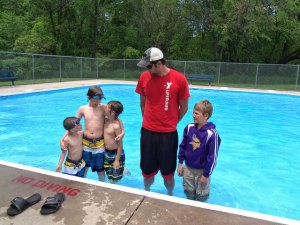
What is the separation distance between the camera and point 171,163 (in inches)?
141

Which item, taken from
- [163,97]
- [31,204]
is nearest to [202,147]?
[163,97]

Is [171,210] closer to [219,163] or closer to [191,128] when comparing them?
[191,128]

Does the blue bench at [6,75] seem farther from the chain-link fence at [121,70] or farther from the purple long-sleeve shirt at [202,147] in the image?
the purple long-sleeve shirt at [202,147]

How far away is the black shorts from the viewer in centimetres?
350

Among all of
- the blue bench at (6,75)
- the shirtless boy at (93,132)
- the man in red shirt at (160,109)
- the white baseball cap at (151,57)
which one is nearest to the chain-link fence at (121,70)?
the blue bench at (6,75)

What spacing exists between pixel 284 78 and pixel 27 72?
18234mm

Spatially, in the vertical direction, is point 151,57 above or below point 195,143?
above

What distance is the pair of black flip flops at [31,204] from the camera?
107 inches

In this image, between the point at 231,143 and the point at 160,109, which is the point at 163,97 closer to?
the point at 160,109

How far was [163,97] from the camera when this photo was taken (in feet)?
11.1

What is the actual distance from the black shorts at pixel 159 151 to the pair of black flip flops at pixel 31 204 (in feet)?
3.78

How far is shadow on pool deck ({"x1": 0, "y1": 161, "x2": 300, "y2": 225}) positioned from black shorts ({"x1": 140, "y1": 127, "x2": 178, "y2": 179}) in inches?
20.6

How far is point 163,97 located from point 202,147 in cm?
72

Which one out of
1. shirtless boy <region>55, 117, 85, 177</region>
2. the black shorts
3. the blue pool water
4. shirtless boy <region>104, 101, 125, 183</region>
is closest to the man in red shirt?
the black shorts
